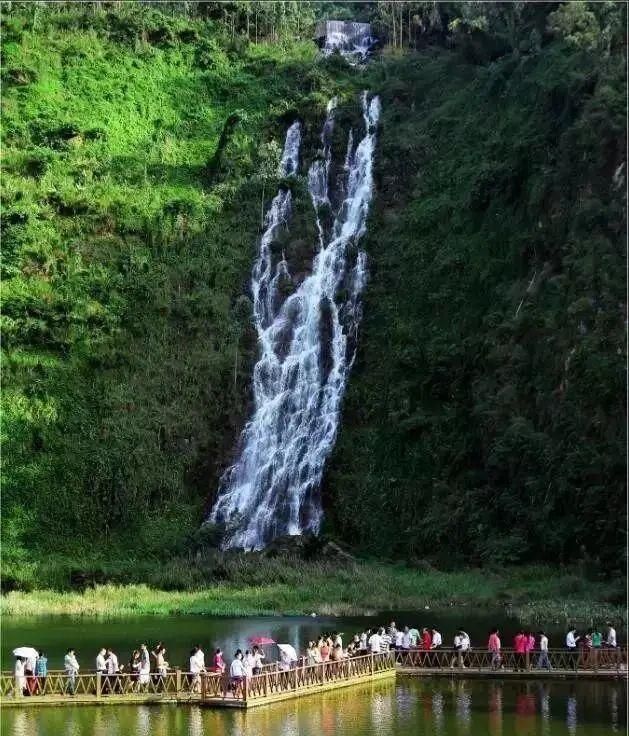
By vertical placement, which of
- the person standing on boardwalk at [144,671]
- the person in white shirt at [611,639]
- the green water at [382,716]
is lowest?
the green water at [382,716]

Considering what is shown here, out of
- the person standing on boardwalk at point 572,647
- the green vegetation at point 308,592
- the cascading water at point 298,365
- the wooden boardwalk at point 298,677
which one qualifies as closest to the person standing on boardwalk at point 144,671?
the wooden boardwalk at point 298,677

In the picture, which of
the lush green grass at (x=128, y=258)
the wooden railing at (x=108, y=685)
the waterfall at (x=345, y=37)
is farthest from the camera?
the waterfall at (x=345, y=37)

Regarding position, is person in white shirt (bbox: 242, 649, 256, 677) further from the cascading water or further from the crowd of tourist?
the cascading water

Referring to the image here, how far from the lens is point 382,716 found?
35375 mm

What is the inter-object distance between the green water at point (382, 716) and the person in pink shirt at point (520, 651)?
1.57 metres

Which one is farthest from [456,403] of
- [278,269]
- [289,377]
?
[278,269]

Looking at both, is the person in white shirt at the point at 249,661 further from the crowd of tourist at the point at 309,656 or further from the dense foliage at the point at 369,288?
the dense foliage at the point at 369,288

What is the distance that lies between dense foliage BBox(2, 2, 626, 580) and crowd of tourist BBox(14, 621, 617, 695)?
15.1 metres

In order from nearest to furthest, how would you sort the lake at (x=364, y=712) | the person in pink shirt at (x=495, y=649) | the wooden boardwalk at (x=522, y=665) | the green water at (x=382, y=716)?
the green water at (x=382, y=716)
the lake at (x=364, y=712)
the wooden boardwalk at (x=522, y=665)
the person in pink shirt at (x=495, y=649)

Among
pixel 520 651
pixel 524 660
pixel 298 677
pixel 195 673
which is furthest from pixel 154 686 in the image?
pixel 524 660

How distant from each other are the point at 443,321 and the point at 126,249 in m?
19.6

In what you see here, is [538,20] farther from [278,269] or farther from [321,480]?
[321,480]

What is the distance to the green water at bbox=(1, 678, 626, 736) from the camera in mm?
33344

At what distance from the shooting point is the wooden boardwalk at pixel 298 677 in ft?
122
